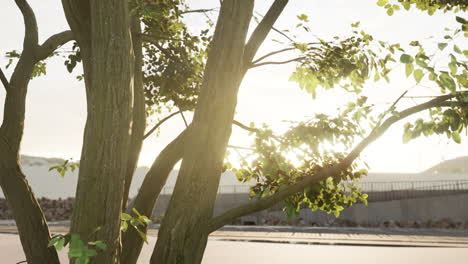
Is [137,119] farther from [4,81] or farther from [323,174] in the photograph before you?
[323,174]

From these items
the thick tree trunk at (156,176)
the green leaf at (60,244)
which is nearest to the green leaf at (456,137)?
the thick tree trunk at (156,176)

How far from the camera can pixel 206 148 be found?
15.0 feet

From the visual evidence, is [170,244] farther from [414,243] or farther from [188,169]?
[414,243]

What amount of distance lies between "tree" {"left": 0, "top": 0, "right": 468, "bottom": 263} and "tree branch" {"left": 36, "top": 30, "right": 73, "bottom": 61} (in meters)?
0.01

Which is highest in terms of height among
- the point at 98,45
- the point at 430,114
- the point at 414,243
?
the point at 98,45

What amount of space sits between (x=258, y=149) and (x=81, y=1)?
2.43 meters

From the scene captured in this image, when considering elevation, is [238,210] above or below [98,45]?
below

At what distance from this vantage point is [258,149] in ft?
19.4

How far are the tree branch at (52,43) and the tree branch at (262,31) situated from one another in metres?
2.33

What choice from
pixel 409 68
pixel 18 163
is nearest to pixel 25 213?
pixel 18 163

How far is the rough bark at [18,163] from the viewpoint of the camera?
202 inches

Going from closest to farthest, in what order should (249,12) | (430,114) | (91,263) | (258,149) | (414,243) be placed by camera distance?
1. (91,263)
2. (430,114)
3. (249,12)
4. (258,149)
5. (414,243)

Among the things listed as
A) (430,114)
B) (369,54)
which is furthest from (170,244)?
(369,54)

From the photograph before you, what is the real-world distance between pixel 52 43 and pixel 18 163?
1585mm
